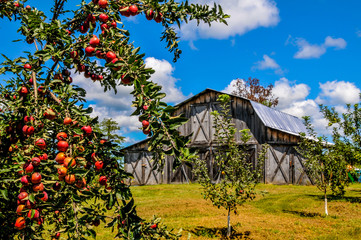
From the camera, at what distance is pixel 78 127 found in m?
2.23

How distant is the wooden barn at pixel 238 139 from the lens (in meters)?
19.4

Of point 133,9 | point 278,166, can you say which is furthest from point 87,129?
point 278,166

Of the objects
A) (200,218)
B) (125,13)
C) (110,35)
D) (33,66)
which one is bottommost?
(200,218)

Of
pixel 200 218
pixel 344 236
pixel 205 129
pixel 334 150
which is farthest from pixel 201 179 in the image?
pixel 205 129

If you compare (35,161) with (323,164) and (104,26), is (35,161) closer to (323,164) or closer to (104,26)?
(104,26)

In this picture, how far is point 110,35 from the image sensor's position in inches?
94.1

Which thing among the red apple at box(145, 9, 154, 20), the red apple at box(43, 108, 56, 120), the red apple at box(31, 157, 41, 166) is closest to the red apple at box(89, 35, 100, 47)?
the red apple at box(145, 9, 154, 20)

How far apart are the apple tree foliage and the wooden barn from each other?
1577cm

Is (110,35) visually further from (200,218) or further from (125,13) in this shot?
(200,218)

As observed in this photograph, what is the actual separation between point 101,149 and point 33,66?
3.49 ft

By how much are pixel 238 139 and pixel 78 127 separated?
63.6ft

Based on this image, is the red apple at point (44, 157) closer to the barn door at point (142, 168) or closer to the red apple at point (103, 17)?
the red apple at point (103, 17)

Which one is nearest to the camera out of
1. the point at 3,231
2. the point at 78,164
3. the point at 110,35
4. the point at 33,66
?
the point at 78,164

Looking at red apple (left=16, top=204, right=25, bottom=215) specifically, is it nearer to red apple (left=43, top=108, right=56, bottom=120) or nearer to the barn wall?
red apple (left=43, top=108, right=56, bottom=120)
